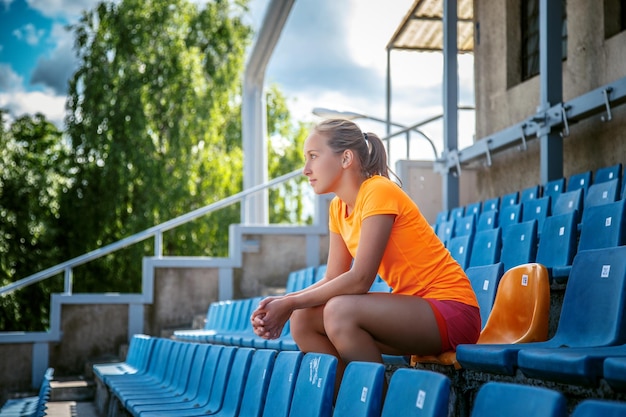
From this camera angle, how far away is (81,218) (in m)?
16.1


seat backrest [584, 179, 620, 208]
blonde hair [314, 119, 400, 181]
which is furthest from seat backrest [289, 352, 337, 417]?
seat backrest [584, 179, 620, 208]

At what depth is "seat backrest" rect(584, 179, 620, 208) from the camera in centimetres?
414

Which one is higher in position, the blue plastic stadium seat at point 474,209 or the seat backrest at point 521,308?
the blue plastic stadium seat at point 474,209

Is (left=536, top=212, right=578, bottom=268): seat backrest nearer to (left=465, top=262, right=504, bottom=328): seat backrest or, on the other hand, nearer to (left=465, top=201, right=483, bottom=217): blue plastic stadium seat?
(left=465, top=262, right=504, bottom=328): seat backrest

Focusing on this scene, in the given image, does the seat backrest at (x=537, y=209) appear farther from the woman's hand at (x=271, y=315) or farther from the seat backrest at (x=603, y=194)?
the woman's hand at (x=271, y=315)

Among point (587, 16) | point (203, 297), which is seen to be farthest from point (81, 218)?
point (587, 16)

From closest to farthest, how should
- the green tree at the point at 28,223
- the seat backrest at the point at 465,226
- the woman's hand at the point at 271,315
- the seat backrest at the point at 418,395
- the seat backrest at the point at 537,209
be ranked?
the seat backrest at the point at 418,395 < the woman's hand at the point at 271,315 < the seat backrest at the point at 537,209 < the seat backrest at the point at 465,226 < the green tree at the point at 28,223

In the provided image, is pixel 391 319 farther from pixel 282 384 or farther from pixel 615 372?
pixel 615 372

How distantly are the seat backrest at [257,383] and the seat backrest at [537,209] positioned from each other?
2.39 meters

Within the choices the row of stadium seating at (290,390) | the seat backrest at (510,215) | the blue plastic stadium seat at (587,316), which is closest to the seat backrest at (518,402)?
the row of stadium seating at (290,390)

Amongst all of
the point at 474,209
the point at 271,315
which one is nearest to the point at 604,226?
the point at 271,315

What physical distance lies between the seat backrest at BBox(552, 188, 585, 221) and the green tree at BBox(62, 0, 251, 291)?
11873 mm

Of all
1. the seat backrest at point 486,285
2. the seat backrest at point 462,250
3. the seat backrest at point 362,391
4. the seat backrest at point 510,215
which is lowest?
the seat backrest at point 362,391

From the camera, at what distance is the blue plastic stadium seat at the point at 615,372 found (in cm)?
167
